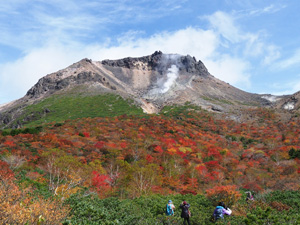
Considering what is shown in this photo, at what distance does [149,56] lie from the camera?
186 m

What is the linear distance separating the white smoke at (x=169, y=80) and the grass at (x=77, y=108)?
43247 mm

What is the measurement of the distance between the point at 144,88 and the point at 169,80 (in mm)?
17914

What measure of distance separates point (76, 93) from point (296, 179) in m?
97.4

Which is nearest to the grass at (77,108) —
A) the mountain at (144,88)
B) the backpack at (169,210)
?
the mountain at (144,88)

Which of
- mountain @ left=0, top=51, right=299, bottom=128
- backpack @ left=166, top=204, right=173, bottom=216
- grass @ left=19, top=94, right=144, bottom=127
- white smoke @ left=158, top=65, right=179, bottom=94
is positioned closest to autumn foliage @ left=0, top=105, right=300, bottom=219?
backpack @ left=166, top=204, right=173, bottom=216

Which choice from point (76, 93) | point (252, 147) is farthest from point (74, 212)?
point (76, 93)

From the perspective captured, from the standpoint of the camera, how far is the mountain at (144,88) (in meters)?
106

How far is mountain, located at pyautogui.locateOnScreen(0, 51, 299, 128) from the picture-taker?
4156 inches

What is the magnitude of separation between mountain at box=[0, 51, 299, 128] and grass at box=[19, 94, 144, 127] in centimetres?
92

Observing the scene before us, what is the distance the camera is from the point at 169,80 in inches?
6068

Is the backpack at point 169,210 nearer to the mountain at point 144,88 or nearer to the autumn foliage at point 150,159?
the autumn foliage at point 150,159

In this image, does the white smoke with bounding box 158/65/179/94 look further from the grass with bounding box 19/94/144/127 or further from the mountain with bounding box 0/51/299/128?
the grass with bounding box 19/94/144/127

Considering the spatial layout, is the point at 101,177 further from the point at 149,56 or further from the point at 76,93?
the point at 149,56

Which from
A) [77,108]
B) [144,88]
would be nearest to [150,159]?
[77,108]
